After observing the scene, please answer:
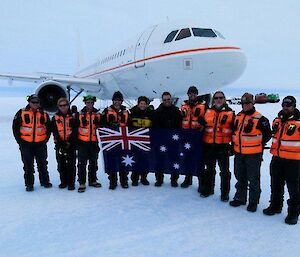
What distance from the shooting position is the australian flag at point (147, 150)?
5.80 meters

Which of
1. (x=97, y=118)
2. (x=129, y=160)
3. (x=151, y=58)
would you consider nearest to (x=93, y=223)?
(x=129, y=160)

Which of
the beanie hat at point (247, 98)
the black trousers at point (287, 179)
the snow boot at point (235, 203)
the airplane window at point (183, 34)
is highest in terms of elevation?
the airplane window at point (183, 34)

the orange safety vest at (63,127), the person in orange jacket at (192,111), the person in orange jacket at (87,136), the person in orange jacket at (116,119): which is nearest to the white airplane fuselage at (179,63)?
the person in orange jacket at (192,111)

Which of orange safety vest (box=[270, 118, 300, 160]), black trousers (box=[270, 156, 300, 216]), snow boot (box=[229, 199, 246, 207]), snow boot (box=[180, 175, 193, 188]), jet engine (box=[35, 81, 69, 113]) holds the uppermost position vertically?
jet engine (box=[35, 81, 69, 113])

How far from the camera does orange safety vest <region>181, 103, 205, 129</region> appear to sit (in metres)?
5.80

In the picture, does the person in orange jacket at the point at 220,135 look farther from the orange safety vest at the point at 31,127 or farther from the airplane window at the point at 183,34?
the airplane window at the point at 183,34

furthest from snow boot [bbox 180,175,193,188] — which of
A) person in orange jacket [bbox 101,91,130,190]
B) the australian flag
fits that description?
person in orange jacket [bbox 101,91,130,190]

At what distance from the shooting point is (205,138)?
549cm

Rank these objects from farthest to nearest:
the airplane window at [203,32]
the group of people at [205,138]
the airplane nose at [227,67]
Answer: the airplane window at [203,32]
the airplane nose at [227,67]
the group of people at [205,138]

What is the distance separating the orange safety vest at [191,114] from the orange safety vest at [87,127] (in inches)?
68.3

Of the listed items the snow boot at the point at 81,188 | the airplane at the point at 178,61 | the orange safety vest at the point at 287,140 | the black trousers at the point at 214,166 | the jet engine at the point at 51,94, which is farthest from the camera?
the jet engine at the point at 51,94

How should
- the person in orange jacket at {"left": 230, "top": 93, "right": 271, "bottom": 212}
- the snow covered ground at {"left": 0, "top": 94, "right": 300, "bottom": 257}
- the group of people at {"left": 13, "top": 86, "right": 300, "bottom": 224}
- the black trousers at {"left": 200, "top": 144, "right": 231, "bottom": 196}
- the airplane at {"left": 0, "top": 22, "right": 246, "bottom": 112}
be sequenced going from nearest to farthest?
the snow covered ground at {"left": 0, "top": 94, "right": 300, "bottom": 257} < the group of people at {"left": 13, "top": 86, "right": 300, "bottom": 224} < the person in orange jacket at {"left": 230, "top": 93, "right": 271, "bottom": 212} < the black trousers at {"left": 200, "top": 144, "right": 231, "bottom": 196} < the airplane at {"left": 0, "top": 22, "right": 246, "bottom": 112}

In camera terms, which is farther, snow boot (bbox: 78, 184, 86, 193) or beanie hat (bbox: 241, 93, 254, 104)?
snow boot (bbox: 78, 184, 86, 193)

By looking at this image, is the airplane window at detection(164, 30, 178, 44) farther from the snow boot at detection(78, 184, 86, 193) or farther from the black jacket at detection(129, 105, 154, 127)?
the snow boot at detection(78, 184, 86, 193)
